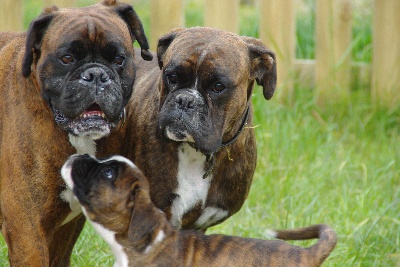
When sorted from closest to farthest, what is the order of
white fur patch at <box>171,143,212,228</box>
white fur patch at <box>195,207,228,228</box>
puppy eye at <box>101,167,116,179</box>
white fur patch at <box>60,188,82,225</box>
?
puppy eye at <box>101,167,116,179</box>
white fur patch at <box>60,188,82,225</box>
white fur patch at <box>171,143,212,228</box>
white fur patch at <box>195,207,228,228</box>

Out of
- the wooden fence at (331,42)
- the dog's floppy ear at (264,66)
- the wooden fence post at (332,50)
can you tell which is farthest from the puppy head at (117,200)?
the wooden fence post at (332,50)

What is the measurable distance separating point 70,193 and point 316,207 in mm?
2442

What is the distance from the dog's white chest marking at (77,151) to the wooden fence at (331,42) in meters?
3.51

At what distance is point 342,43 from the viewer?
830 cm

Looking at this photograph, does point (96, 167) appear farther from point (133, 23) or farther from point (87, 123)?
point (133, 23)

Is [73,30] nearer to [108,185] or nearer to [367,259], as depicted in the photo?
[108,185]

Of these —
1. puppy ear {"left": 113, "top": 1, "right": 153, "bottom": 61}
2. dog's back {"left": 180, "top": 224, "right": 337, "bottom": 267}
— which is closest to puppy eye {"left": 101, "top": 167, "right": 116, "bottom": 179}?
dog's back {"left": 180, "top": 224, "right": 337, "bottom": 267}

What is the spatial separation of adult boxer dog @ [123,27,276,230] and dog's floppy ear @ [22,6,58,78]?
2.36 feet

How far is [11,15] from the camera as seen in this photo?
7.95m

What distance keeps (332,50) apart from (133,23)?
3.66 metres

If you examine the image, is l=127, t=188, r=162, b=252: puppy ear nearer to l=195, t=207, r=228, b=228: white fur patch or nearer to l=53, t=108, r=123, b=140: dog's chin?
l=53, t=108, r=123, b=140: dog's chin

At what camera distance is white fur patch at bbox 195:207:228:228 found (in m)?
5.02

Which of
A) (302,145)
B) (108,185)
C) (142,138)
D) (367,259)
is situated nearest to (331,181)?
(302,145)

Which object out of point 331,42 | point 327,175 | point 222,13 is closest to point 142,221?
point 327,175
